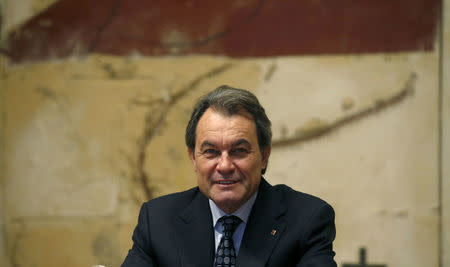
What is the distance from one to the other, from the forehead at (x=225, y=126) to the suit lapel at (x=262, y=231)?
24 centimetres

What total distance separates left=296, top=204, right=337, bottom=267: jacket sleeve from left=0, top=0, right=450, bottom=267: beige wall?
1.15 metres

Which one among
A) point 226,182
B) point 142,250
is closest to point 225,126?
point 226,182

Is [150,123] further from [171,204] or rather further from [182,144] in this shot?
[171,204]

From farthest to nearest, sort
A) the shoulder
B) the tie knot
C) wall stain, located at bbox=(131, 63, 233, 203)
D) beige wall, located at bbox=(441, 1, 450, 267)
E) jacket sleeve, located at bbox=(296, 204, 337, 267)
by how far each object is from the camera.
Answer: wall stain, located at bbox=(131, 63, 233, 203) → beige wall, located at bbox=(441, 1, 450, 267) → the shoulder → the tie knot → jacket sleeve, located at bbox=(296, 204, 337, 267)

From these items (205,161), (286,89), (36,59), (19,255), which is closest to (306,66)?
(286,89)

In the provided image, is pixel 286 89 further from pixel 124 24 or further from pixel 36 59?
Result: pixel 36 59

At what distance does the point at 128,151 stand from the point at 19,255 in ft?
3.07

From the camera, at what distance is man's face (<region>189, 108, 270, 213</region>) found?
1705 mm

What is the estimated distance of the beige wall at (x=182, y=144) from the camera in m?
2.83

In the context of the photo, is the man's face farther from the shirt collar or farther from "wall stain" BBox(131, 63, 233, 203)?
"wall stain" BBox(131, 63, 233, 203)

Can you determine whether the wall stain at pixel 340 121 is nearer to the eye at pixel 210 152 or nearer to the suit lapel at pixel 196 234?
the suit lapel at pixel 196 234

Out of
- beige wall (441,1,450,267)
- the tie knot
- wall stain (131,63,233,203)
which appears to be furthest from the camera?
wall stain (131,63,233,203)

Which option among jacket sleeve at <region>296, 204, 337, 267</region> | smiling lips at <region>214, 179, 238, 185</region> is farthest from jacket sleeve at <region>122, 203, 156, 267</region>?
jacket sleeve at <region>296, 204, 337, 267</region>

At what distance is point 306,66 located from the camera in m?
2.91
